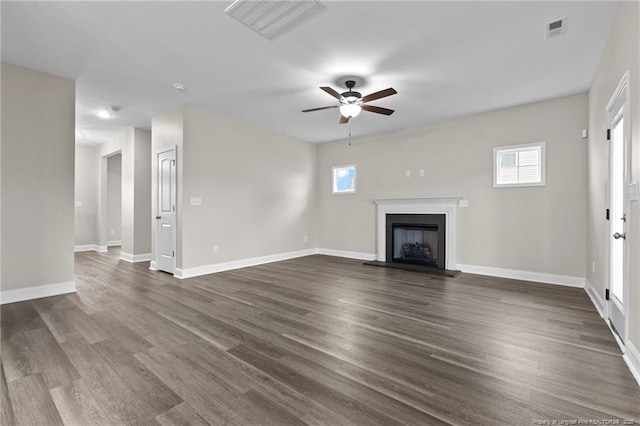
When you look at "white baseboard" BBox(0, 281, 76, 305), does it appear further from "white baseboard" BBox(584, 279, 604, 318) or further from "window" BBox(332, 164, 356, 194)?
"white baseboard" BBox(584, 279, 604, 318)

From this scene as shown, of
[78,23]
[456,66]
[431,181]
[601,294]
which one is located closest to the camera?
[78,23]

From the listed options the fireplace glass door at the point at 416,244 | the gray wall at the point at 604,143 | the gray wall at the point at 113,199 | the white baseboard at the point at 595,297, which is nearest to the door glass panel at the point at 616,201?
the gray wall at the point at 604,143

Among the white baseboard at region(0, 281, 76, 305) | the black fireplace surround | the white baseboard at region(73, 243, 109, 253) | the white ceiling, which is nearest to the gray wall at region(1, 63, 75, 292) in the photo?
the white baseboard at region(0, 281, 76, 305)

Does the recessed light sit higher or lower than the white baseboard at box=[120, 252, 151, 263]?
higher

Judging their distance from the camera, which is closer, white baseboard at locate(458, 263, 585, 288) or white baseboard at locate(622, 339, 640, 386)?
white baseboard at locate(622, 339, 640, 386)

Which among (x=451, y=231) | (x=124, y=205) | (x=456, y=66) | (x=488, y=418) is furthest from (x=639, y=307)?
(x=124, y=205)

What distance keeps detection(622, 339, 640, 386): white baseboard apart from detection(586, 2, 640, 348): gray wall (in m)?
0.05

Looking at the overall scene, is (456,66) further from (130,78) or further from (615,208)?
(130,78)

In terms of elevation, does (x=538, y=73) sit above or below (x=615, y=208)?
above

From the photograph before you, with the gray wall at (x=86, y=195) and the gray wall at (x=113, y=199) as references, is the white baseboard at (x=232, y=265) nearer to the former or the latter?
the gray wall at (x=86, y=195)

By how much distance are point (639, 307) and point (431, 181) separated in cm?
397

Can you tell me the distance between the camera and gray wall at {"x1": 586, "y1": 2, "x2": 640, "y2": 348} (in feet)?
6.72

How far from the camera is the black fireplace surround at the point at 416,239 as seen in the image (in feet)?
18.1

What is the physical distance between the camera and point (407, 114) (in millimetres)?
5164
